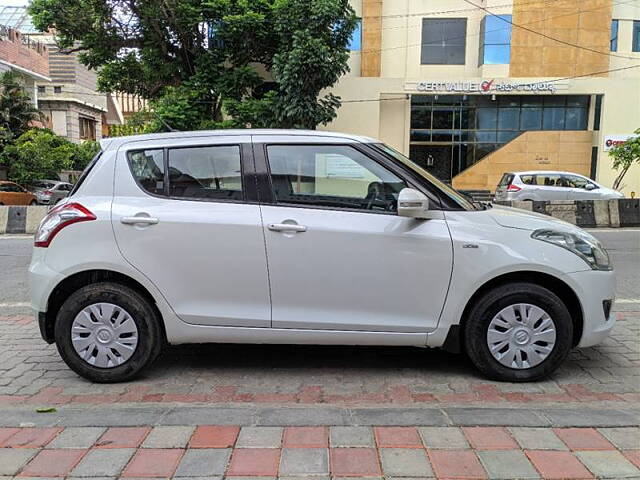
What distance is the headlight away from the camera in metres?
3.61

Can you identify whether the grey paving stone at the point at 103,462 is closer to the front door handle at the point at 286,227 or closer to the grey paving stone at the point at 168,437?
the grey paving stone at the point at 168,437

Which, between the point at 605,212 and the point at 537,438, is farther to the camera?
the point at 605,212

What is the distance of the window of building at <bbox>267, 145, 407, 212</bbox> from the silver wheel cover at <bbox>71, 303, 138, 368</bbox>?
1373 millimetres

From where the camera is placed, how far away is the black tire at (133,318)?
3631 mm

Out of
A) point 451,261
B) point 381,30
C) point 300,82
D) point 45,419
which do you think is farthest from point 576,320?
point 381,30

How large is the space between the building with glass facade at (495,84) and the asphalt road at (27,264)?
1405 cm

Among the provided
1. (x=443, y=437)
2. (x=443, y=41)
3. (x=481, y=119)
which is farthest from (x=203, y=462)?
(x=481, y=119)

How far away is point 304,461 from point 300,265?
1342 mm

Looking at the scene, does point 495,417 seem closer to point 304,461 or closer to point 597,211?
point 304,461

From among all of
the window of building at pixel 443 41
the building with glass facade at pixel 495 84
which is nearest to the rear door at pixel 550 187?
the building with glass facade at pixel 495 84

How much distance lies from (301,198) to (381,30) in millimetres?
23778

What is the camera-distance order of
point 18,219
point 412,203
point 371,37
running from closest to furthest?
point 412,203
point 18,219
point 371,37

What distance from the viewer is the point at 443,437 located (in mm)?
2803

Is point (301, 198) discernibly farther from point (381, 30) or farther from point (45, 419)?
point (381, 30)
